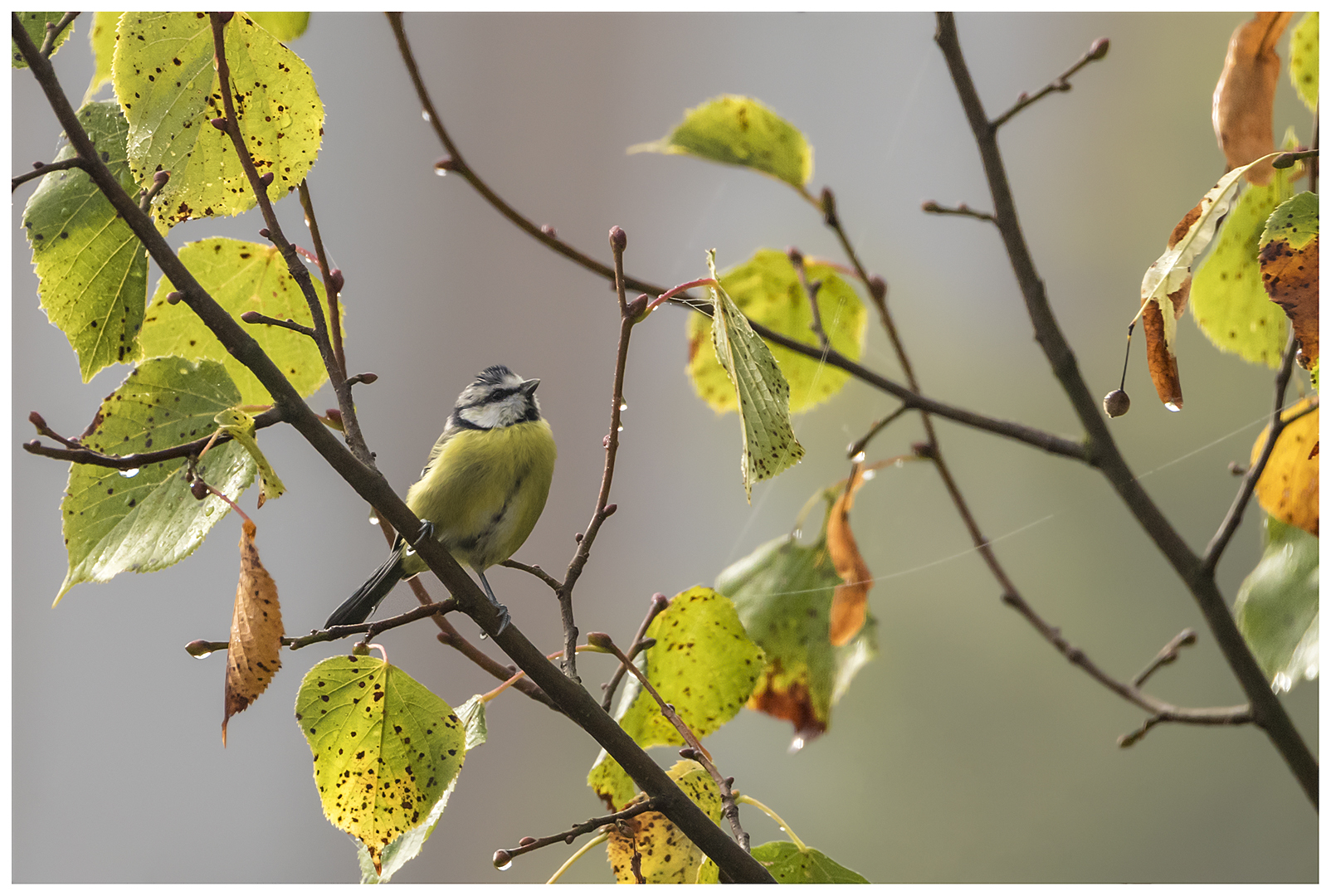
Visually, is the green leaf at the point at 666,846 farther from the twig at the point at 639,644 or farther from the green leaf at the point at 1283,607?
the green leaf at the point at 1283,607

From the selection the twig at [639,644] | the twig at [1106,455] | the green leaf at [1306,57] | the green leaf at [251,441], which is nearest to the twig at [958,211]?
the twig at [1106,455]

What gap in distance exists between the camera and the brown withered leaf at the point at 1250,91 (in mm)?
374

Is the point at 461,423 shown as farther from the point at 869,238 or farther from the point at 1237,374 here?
the point at 1237,374

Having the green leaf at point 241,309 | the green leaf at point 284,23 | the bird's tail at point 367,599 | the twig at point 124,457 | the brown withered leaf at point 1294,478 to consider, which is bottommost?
the brown withered leaf at point 1294,478

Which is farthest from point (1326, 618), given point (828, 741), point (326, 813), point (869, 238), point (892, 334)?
point (828, 741)

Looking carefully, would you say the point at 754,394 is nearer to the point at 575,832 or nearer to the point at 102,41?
the point at 575,832

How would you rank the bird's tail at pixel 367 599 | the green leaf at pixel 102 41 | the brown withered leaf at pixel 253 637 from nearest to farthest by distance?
1. the brown withered leaf at pixel 253 637
2. the green leaf at pixel 102 41
3. the bird's tail at pixel 367 599

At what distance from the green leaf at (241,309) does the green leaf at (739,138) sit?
0.18 meters

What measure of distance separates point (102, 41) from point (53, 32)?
10 cm

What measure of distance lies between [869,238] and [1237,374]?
0.46 meters

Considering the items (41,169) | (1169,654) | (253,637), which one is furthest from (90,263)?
(1169,654)

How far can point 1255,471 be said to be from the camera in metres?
0.42

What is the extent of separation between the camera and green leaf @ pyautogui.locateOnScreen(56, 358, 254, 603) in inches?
13.3

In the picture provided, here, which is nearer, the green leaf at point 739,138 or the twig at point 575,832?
the twig at point 575,832
